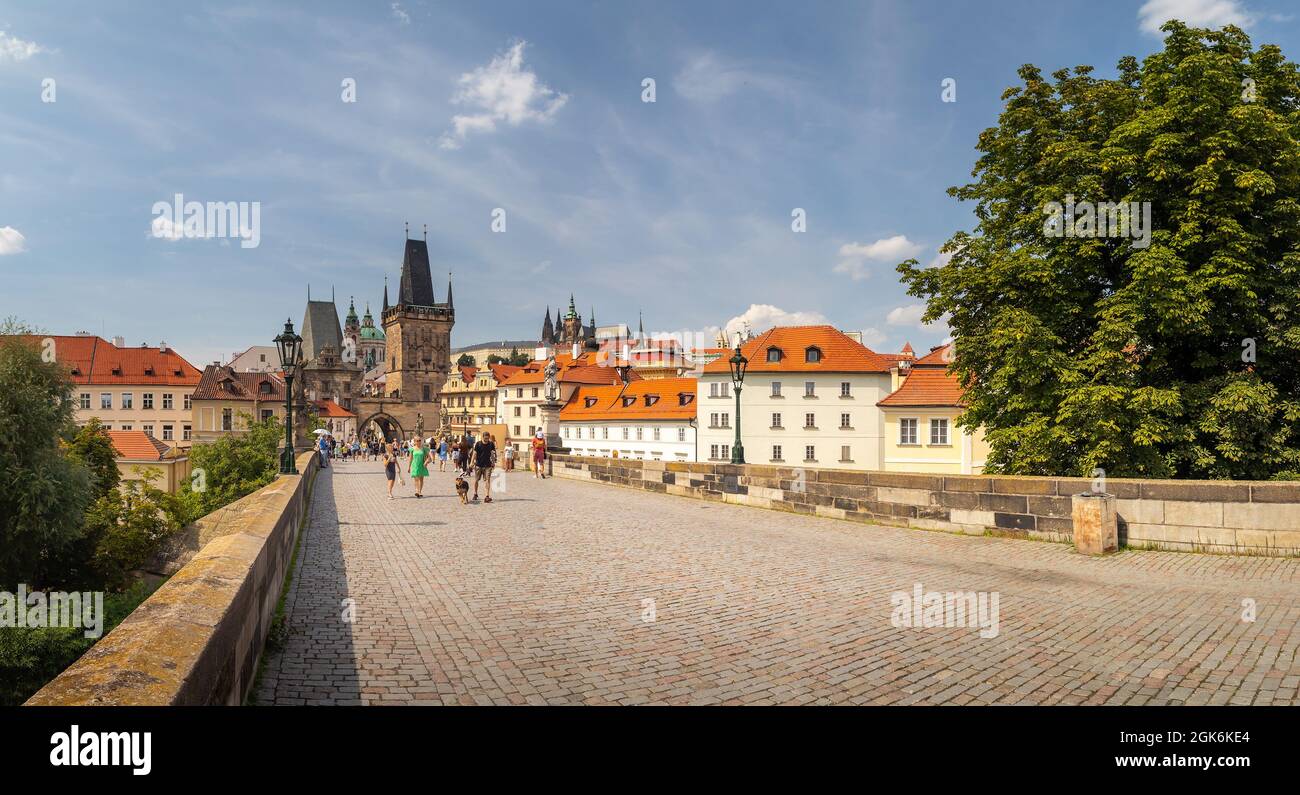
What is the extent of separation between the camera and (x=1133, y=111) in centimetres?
1302

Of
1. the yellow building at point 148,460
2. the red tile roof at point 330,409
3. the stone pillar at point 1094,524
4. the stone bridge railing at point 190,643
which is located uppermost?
the red tile roof at point 330,409

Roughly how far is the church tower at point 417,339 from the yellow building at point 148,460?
49.4 meters

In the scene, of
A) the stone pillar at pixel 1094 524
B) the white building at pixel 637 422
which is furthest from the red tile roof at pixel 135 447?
the stone pillar at pixel 1094 524

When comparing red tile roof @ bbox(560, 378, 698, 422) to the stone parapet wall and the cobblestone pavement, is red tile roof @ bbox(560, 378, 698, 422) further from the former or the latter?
the cobblestone pavement

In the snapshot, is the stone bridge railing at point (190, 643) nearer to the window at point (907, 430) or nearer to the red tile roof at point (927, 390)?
the red tile roof at point (927, 390)

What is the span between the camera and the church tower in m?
100

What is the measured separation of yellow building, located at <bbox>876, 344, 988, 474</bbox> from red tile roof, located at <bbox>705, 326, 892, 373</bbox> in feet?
36.8

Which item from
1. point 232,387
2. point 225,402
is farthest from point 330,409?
point 225,402

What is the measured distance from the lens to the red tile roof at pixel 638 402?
57.3 m

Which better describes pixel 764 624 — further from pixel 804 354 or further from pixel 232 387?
pixel 232 387

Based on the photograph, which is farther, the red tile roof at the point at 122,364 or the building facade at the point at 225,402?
the building facade at the point at 225,402
